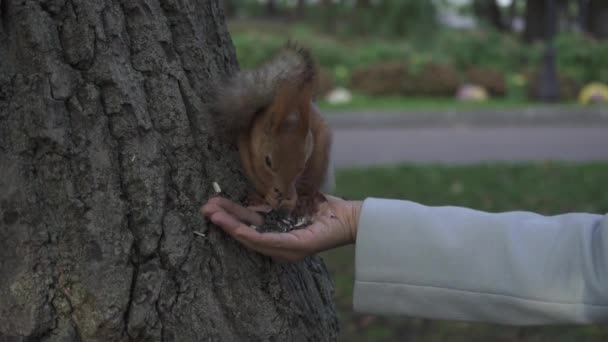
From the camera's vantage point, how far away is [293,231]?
1483 mm

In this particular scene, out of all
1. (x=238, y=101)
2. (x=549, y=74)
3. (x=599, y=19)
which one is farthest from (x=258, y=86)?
(x=599, y=19)

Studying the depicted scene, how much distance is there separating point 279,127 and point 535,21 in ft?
58.3

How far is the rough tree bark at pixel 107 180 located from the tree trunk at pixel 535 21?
56.6 ft

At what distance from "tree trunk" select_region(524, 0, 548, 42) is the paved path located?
8.90m

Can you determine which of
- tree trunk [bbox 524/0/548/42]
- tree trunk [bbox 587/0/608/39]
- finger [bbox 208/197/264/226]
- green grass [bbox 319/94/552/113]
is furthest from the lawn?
tree trunk [bbox 587/0/608/39]

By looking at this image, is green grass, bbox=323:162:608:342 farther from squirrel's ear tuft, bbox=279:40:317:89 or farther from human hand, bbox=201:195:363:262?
squirrel's ear tuft, bbox=279:40:317:89

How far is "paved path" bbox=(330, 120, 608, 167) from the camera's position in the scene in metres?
7.36

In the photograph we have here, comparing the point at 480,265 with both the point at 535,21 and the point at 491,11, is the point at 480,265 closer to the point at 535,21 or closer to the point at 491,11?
the point at 535,21

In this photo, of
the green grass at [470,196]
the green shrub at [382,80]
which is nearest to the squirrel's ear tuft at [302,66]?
the green grass at [470,196]

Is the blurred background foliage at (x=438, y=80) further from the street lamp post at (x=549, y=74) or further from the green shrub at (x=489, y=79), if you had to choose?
the street lamp post at (x=549, y=74)

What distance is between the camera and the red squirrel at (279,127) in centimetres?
135

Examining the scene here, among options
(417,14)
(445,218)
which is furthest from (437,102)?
(445,218)

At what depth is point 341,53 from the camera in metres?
12.4

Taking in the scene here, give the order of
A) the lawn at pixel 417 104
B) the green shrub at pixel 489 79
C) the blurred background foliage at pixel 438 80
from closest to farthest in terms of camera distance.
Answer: the blurred background foliage at pixel 438 80, the lawn at pixel 417 104, the green shrub at pixel 489 79
